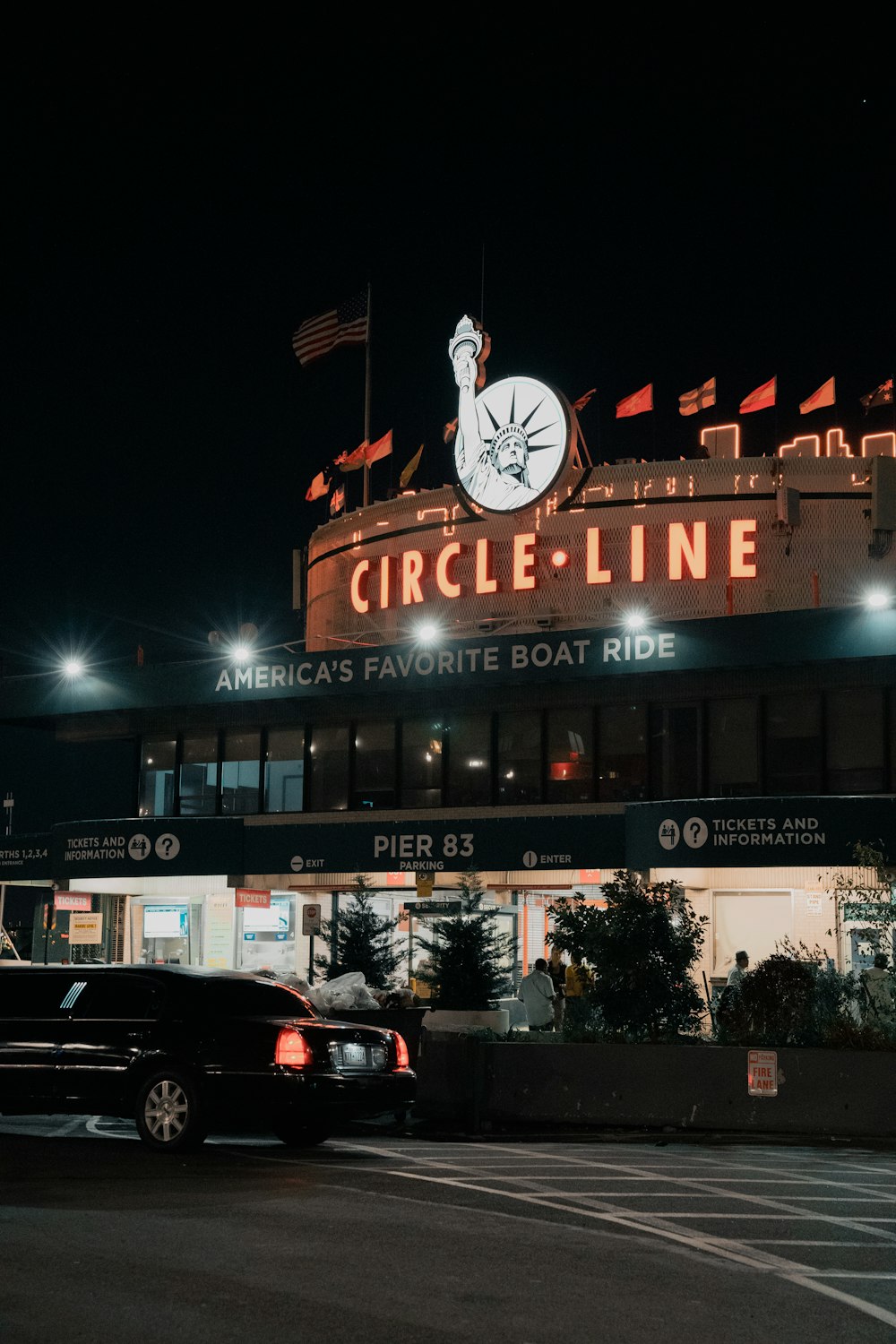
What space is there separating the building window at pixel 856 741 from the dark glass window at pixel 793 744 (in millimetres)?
259

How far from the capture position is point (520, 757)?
29891 millimetres

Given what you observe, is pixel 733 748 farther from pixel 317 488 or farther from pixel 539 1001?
pixel 317 488

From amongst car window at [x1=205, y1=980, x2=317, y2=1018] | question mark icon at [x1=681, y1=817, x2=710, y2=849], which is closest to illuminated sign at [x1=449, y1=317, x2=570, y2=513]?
question mark icon at [x1=681, y1=817, x2=710, y2=849]

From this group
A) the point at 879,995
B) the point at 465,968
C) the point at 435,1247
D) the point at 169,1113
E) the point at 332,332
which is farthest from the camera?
the point at 332,332

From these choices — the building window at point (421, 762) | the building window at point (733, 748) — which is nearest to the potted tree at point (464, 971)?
the building window at point (733, 748)

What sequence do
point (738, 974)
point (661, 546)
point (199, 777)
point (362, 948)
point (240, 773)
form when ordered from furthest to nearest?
point (199, 777) < point (661, 546) < point (240, 773) < point (362, 948) < point (738, 974)

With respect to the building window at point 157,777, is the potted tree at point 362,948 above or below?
below

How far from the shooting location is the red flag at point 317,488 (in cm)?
4153

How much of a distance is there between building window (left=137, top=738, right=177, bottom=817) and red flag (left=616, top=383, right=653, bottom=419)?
13.8 meters

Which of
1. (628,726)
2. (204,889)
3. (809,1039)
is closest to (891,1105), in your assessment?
(809,1039)

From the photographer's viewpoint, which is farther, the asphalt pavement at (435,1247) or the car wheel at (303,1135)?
the car wheel at (303,1135)

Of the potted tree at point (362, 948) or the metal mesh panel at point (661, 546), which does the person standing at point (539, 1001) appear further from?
the metal mesh panel at point (661, 546)

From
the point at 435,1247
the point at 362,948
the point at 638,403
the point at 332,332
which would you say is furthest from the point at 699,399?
the point at 435,1247

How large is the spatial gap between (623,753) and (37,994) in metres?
16.7
